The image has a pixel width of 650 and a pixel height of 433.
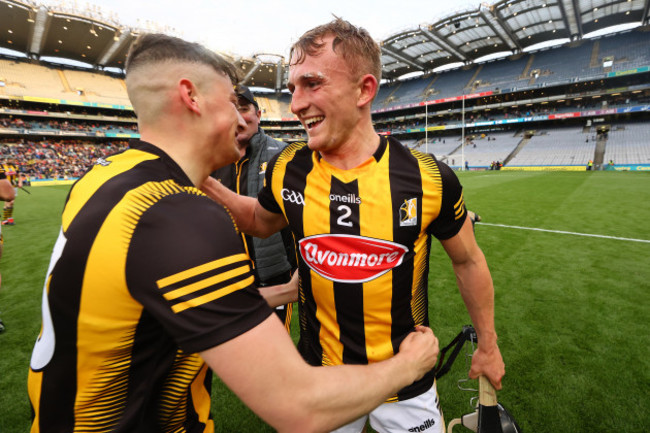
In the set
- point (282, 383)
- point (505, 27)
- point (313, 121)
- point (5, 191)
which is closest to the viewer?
point (282, 383)

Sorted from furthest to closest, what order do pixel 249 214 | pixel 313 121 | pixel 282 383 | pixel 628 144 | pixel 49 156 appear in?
pixel 49 156, pixel 628 144, pixel 249 214, pixel 313 121, pixel 282 383

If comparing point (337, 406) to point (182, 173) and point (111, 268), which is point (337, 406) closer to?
point (111, 268)

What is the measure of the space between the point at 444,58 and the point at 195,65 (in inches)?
2094

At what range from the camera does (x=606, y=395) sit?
257 cm

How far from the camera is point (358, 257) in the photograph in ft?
5.11

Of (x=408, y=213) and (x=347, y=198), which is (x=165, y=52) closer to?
(x=347, y=198)

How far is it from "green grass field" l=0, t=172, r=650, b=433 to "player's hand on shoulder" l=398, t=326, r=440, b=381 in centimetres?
174

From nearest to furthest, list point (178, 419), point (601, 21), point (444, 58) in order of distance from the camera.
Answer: point (178, 419) → point (601, 21) → point (444, 58)

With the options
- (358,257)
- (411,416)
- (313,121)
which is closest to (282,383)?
(358,257)

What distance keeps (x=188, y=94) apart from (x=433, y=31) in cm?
4060

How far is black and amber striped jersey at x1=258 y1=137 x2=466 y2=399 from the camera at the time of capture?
1.57 metres

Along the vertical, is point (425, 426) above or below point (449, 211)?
below

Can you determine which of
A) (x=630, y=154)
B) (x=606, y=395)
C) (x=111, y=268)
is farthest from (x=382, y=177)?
(x=630, y=154)

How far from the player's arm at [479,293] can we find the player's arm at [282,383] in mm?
1034
